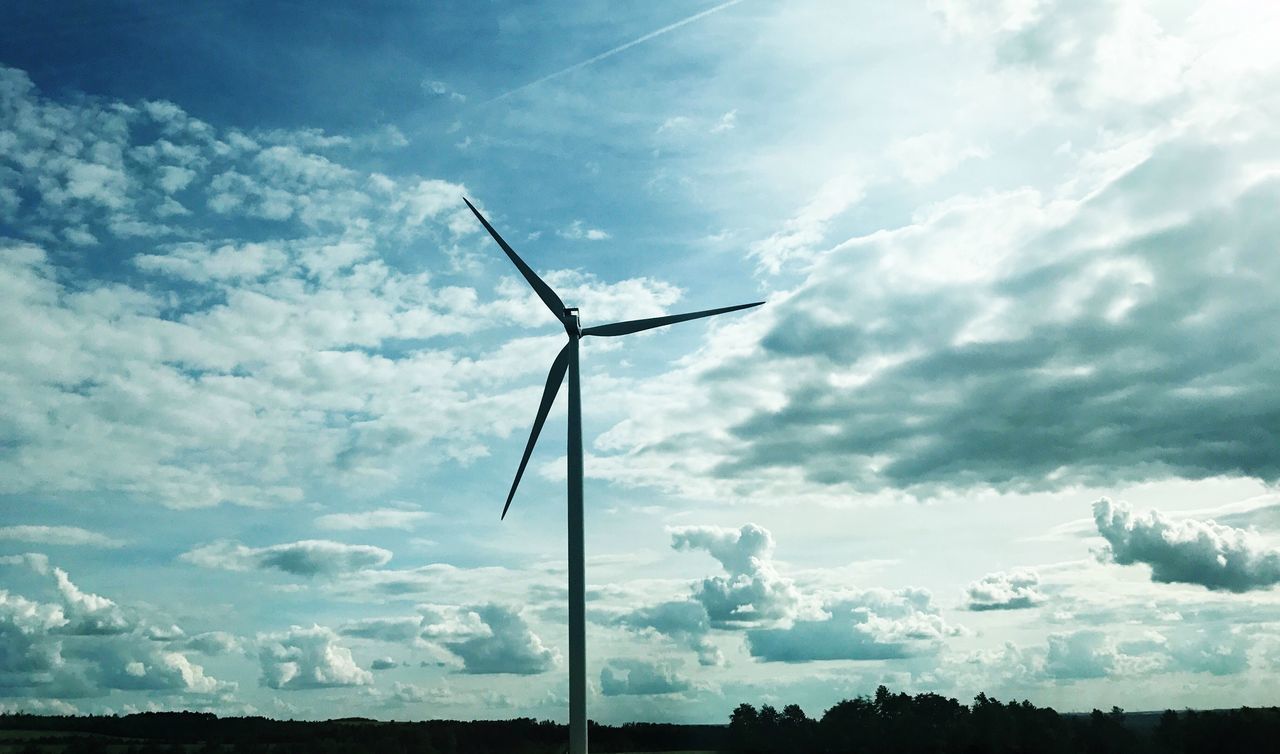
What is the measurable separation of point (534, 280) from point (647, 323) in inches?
292

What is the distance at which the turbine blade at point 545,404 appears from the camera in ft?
188

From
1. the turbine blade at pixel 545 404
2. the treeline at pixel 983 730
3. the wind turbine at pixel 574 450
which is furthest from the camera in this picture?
the treeline at pixel 983 730

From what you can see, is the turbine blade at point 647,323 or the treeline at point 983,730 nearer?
the turbine blade at point 647,323

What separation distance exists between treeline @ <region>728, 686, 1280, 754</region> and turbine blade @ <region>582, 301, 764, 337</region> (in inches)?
4341

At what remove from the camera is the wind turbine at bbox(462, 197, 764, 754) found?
158 feet

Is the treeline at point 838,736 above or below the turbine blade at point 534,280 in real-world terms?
below

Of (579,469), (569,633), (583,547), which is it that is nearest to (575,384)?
(579,469)

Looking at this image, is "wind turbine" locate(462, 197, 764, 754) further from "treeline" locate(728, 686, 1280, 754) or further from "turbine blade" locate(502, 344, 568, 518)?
"treeline" locate(728, 686, 1280, 754)

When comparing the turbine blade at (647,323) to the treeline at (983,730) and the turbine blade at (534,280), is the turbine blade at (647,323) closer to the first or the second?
the turbine blade at (534,280)

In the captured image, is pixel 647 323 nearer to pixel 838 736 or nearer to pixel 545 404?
pixel 545 404

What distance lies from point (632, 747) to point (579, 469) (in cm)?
11135

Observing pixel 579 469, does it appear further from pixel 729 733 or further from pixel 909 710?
pixel 909 710

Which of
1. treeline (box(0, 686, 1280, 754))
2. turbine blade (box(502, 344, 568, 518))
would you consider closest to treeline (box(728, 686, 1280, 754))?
treeline (box(0, 686, 1280, 754))

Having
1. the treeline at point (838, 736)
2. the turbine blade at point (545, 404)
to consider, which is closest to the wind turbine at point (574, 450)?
the turbine blade at point (545, 404)
